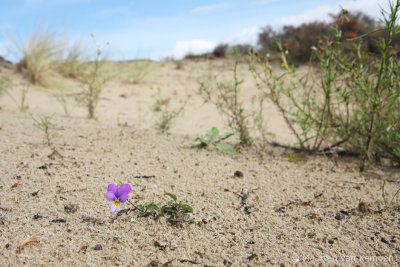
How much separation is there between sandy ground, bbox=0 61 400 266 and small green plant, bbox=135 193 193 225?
0.11ft

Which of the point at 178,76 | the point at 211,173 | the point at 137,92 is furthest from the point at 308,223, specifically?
the point at 178,76

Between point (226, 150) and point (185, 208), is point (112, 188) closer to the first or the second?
point (185, 208)

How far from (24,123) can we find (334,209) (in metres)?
2.68

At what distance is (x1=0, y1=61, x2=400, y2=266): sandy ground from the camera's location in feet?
4.34

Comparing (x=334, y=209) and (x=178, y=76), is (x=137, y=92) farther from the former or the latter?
(x=334, y=209)

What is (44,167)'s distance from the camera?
6.56 feet

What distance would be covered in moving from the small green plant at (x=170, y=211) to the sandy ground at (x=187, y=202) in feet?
0.11

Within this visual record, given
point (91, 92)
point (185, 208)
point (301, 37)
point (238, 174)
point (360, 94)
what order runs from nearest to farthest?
point (185, 208) < point (238, 174) < point (360, 94) < point (91, 92) < point (301, 37)

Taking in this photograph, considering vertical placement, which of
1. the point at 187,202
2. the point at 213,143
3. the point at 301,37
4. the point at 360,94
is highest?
the point at 301,37

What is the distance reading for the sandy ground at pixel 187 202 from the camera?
1324 millimetres

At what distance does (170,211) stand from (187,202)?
17cm

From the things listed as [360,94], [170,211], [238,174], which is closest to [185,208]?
[170,211]

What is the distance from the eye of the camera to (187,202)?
1.70 meters

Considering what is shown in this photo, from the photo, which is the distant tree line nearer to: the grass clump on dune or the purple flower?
the grass clump on dune
